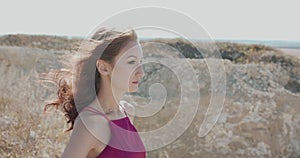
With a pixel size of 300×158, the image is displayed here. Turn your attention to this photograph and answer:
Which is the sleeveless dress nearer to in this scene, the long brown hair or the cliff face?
the long brown hair

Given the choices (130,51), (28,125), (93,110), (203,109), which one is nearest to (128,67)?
(130,51)

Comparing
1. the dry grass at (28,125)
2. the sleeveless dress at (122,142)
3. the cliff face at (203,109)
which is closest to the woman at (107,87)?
the sleeveless dress at (122,142)

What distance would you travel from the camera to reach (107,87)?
5.05 ft

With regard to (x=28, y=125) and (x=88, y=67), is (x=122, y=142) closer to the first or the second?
(x=88, y=67)

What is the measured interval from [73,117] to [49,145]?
3.10m

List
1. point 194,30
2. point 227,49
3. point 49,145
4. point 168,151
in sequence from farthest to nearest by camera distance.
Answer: point 227,49 < point 168,151 < point 49,145 < point 194,30

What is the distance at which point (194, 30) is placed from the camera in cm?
180

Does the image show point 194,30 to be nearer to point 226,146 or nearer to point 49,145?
point 49,145

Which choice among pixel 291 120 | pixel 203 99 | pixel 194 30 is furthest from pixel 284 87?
pixel 194 30

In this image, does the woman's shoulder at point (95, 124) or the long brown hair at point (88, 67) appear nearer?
the woman's shoulder at point (95, 124)

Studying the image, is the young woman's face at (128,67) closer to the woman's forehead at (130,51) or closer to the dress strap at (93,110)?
the woman's forehead at (130,51)

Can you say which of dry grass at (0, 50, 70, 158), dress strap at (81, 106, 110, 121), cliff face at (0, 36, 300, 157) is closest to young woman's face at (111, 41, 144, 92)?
dress strap at (81, 106, 110, 121)

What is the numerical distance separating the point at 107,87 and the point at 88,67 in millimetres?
79

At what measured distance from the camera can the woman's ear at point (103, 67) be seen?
1513 mm
